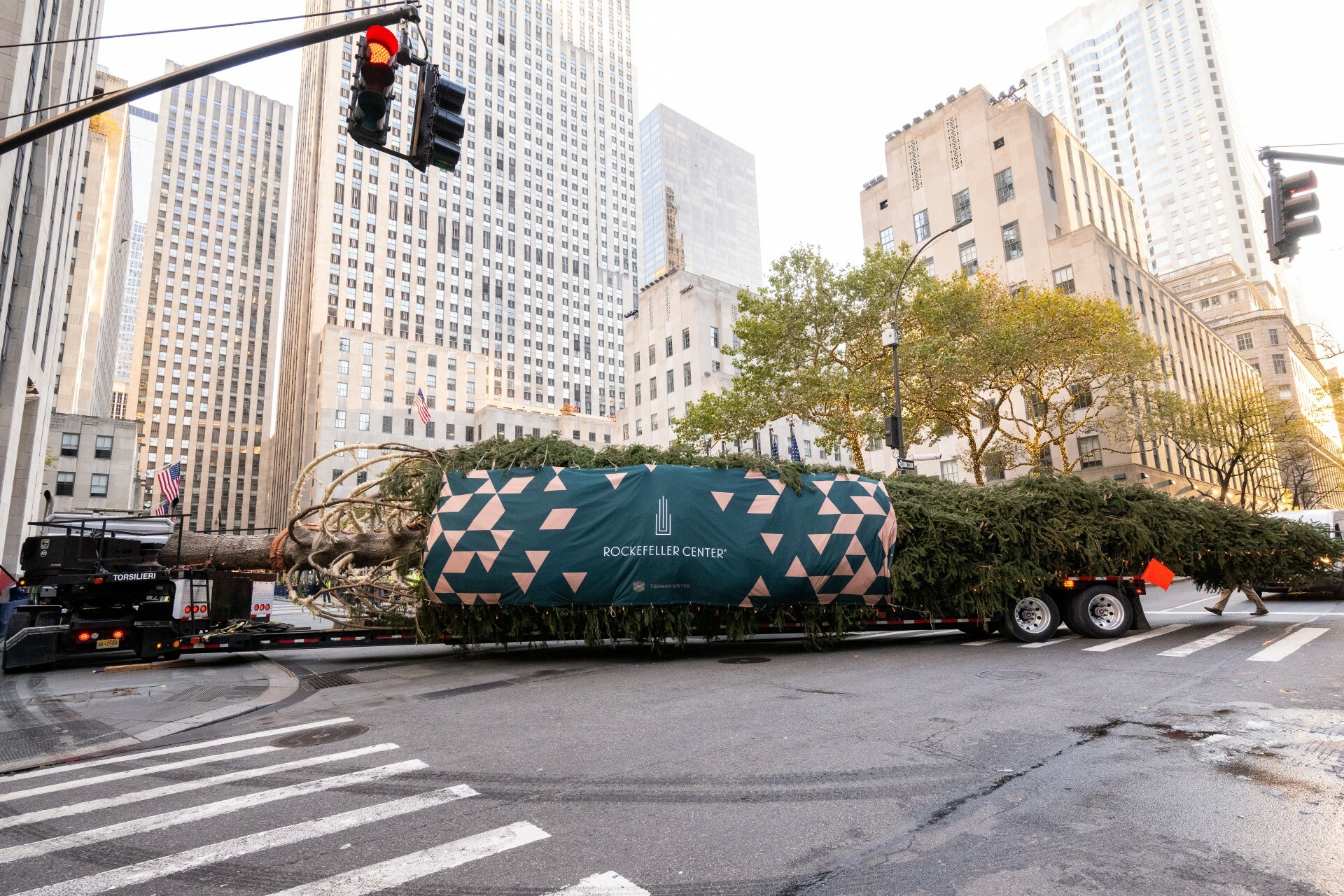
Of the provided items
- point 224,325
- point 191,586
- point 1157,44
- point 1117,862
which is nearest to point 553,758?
point 1117,862

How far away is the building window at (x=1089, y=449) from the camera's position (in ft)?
145

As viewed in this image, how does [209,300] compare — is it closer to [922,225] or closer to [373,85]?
[922,225]

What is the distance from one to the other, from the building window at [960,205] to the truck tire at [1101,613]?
155ft

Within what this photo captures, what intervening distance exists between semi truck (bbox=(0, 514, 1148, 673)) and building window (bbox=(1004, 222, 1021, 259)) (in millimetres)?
43864

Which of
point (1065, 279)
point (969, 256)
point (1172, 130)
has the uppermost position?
point (1172, 130)

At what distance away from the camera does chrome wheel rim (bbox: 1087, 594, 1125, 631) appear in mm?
12836

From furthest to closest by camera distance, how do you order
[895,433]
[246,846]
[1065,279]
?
[1065,279], [895,433], [246,846]

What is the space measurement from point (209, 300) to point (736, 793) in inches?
7398

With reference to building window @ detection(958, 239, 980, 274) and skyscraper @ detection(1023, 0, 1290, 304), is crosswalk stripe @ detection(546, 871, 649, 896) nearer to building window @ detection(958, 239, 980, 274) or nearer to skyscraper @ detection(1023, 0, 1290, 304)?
building window @ detection(958, 239, 980, 274)

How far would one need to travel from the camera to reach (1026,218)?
49938mm

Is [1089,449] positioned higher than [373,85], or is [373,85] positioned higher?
[1089,449]

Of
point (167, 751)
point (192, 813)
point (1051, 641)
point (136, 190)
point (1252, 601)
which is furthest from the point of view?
point (136, 190)

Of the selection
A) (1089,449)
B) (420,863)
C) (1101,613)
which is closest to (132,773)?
(420,863)

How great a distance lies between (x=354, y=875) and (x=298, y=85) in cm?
16727
